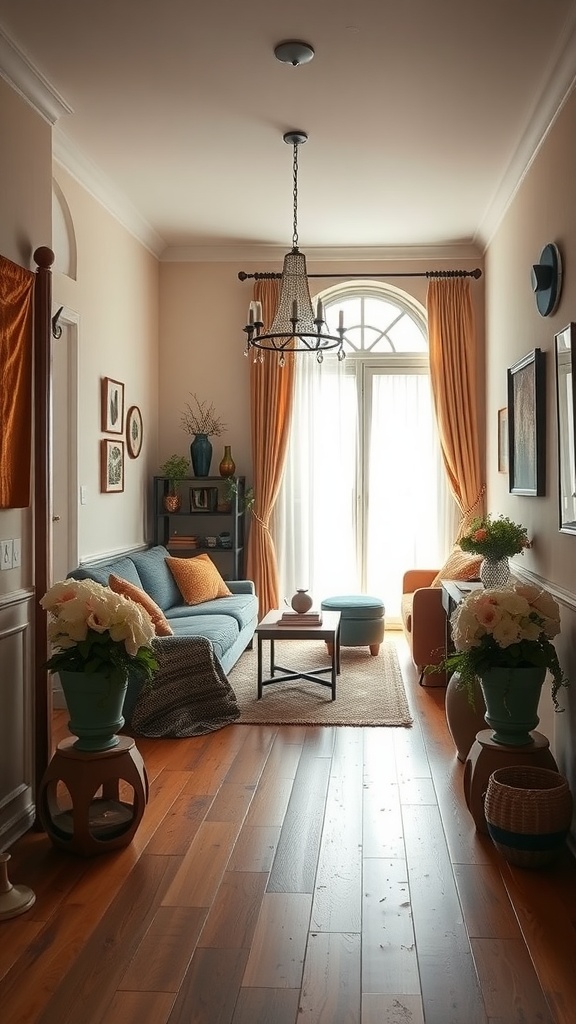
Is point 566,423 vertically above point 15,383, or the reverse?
point 15,383

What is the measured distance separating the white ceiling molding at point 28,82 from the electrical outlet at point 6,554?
194 cm

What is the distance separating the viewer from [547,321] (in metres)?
4.43

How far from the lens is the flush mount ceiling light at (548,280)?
13.5 ft

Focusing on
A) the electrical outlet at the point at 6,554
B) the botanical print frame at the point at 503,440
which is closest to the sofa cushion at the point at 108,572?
the electrical outlet at the point at 6,554

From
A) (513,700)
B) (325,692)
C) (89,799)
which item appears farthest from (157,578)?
(513,700)

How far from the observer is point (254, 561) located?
7621mm

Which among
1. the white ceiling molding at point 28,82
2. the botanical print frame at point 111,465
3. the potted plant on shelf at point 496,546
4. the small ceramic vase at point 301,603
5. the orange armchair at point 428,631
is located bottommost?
the orange armchair at point 428,631

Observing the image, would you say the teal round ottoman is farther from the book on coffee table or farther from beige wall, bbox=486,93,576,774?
beige wall, bbox=486,93,576,774

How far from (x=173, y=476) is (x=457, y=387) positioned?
250 centimetres

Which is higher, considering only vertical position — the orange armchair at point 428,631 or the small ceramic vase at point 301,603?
the small ceramic vase at point 301,603

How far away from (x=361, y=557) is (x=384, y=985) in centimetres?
539

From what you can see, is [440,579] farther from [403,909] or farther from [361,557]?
[403,909]

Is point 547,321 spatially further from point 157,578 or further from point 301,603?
point 157,578

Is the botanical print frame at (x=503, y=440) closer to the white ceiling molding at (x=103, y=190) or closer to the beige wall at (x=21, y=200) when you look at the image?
the white ceiling molding at (x=103, y=190)
